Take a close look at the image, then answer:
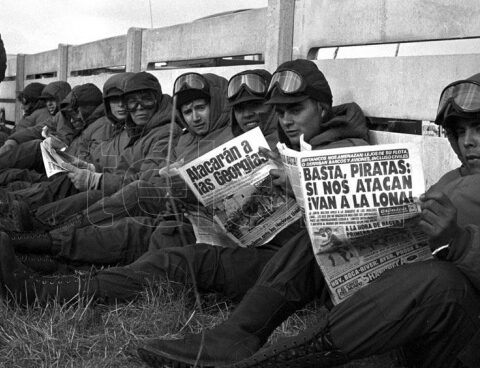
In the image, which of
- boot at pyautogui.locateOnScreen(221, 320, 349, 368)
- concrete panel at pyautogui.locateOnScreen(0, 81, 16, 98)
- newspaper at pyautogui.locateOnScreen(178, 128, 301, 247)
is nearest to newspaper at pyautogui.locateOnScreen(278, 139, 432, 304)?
boot at pyautogui.locateOnScreen(221, 320, 349, 368)

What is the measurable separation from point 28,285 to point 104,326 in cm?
48

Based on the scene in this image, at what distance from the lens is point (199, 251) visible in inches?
152

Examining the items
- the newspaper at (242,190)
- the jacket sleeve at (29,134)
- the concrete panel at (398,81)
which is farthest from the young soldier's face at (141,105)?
the jacket sleeve at (29,134)

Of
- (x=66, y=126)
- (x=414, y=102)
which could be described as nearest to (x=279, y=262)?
(x=414, y=102)

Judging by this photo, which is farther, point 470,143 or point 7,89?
point 7,89

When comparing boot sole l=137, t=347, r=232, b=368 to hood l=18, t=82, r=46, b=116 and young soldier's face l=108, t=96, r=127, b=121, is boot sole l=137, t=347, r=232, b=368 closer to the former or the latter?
young soldier's face l=108, t=96, r=127, b=121

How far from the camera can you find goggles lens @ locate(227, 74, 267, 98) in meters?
4.66

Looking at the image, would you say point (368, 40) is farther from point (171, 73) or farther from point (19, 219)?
point (171, 73)

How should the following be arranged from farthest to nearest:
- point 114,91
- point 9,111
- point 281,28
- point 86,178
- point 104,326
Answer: point 9,111 < point 114,91 < point 86,178 < point 281,28 < point 104,326

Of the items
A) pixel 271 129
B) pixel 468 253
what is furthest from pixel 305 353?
pixel 271 129

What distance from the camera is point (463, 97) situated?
9.62ft

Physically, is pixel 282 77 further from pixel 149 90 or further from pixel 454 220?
pixel 149 90

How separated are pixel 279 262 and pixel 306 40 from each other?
262 centimetres

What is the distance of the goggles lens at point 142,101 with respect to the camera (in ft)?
21.1
